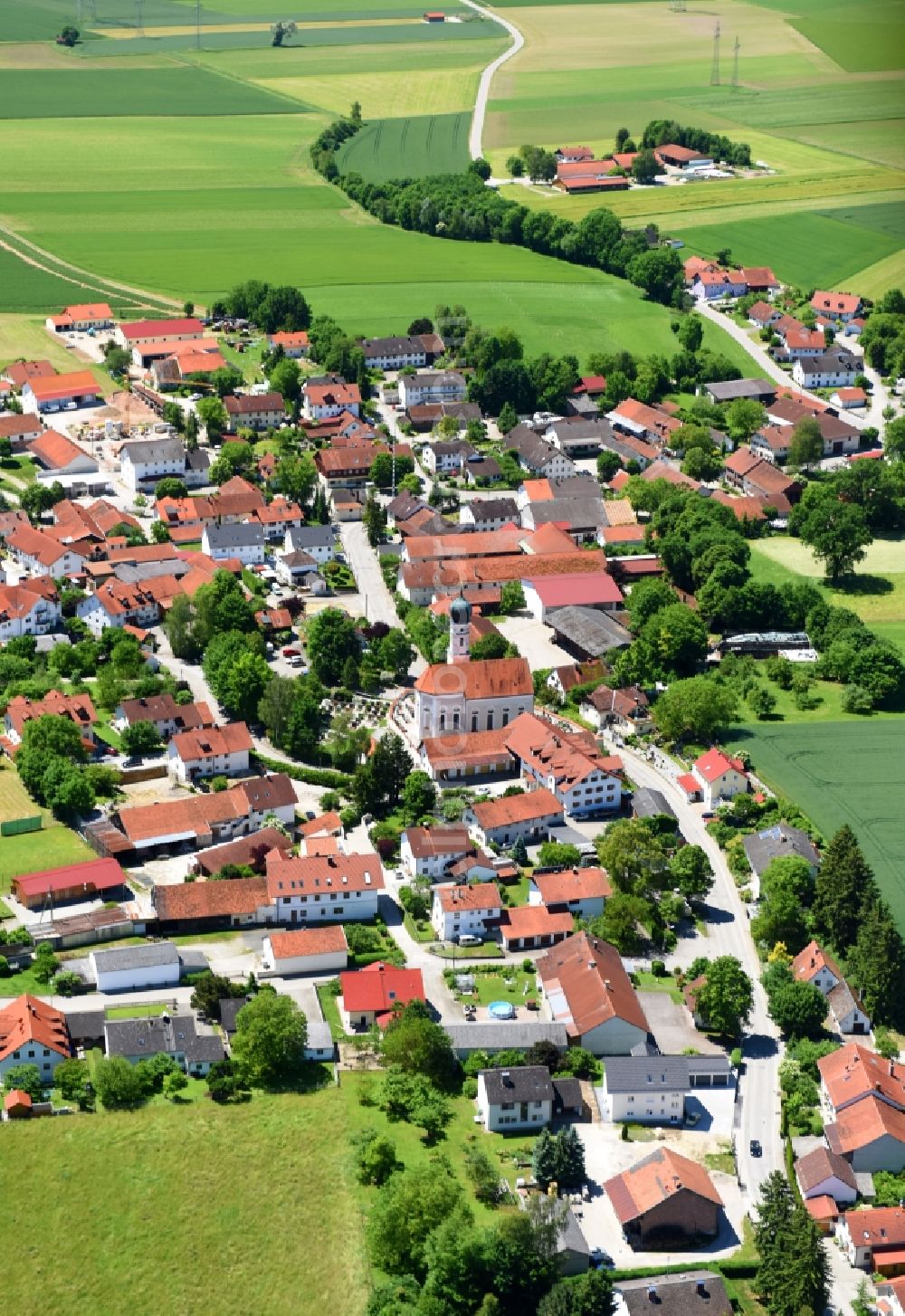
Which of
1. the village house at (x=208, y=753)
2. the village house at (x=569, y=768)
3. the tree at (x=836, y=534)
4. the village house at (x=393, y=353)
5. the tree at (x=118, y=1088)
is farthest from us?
the village house at (x=393, y=353)

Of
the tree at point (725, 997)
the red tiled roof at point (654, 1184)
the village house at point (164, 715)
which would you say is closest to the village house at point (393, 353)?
the village house at point (164, 715)

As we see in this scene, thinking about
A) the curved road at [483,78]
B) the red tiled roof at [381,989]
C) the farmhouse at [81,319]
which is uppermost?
the curved road at [483,78]

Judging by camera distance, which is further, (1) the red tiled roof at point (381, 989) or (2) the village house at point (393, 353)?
(2) the village house at point (393, 353)

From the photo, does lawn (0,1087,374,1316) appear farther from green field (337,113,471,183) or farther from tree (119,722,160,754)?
green field (337,113,471,183)

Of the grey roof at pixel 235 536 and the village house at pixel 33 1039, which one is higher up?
the grey roof at pixel 235 536

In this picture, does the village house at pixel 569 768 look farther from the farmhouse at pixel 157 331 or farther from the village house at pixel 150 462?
the farmhouse at pixel 157 331

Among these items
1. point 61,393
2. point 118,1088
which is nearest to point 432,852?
point 118,1088
